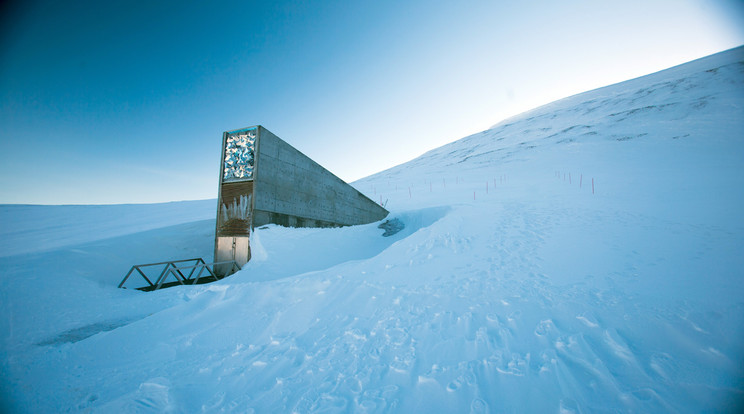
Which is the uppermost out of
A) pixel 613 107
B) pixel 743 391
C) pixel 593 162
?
pixel 613 107

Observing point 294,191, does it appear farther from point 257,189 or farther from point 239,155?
point 239,155

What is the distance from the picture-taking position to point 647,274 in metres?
4.50

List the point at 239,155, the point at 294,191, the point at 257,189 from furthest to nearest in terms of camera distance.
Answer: the point at 294,191, the point at 239,155, the point at 257,189

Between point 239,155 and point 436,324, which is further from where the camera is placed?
point 239,155

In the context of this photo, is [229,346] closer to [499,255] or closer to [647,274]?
[499,255]

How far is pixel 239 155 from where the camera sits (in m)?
10.4

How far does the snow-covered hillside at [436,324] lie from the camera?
2.69 metres

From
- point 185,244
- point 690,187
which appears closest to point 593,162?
point 690,187

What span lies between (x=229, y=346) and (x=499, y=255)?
19.2ft

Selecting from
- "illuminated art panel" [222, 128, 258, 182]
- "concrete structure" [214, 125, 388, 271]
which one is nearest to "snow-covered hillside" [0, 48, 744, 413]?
"concrete structure" [214, 125, 388, 271]

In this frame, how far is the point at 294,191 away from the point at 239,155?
254 cm

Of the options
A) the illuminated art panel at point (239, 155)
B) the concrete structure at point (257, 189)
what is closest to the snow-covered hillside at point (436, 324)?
the concrete structure at point (257, 189)

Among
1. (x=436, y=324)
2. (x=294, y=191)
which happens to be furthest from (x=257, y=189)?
(x=436, y=324)

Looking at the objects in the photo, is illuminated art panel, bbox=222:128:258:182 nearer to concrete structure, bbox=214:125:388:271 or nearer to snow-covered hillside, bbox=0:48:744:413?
concrete structure, bbox=214:125:388:271
